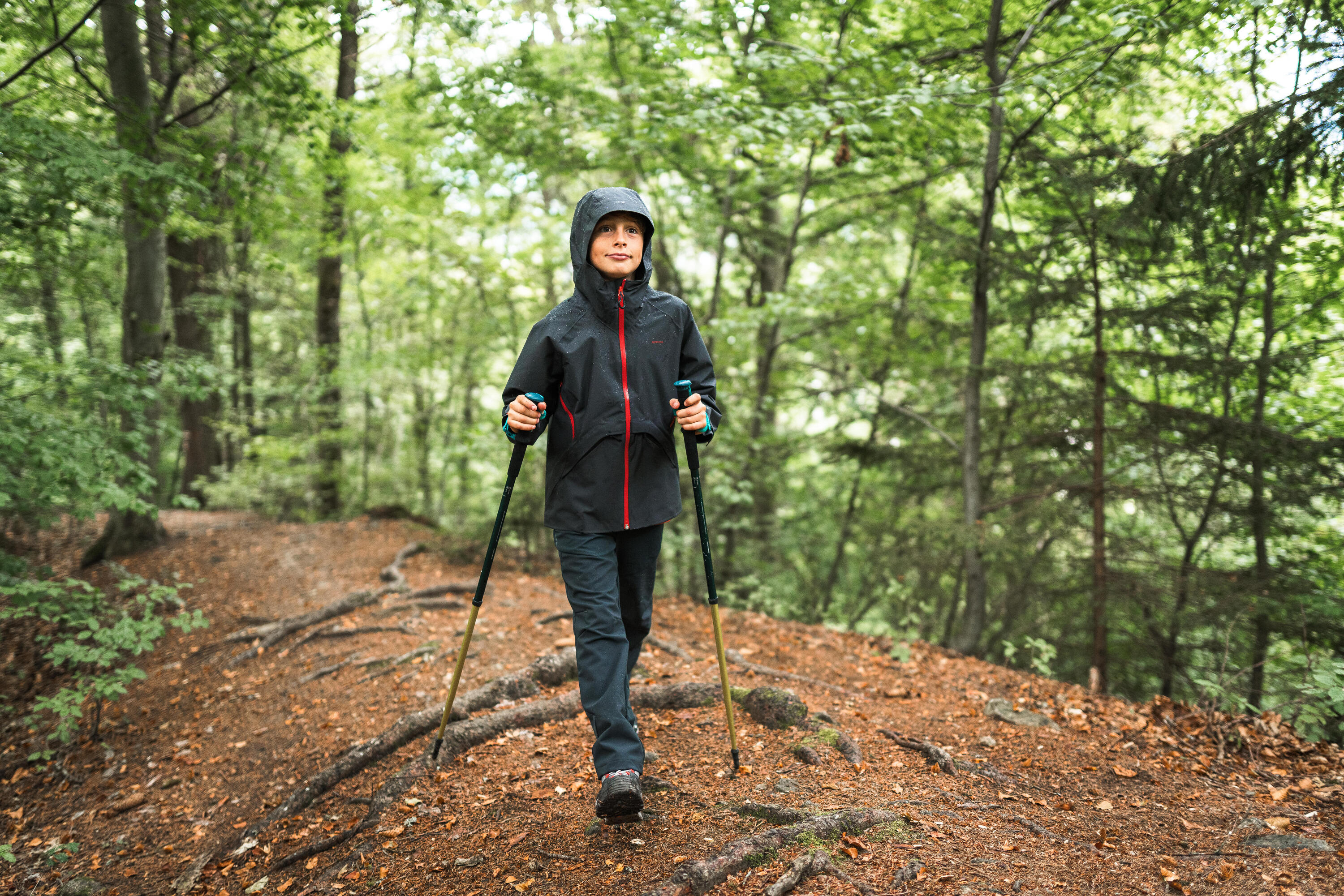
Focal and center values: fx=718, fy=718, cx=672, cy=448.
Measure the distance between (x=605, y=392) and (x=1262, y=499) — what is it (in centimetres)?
678

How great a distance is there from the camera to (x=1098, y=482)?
6.33m

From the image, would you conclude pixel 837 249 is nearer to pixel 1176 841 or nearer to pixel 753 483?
pixel 753 483

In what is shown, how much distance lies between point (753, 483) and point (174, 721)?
20.5 ft

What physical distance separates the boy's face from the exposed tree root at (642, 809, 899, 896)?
2.29 m

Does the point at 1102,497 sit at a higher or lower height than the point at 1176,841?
higher

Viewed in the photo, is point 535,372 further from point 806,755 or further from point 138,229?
point 138,229

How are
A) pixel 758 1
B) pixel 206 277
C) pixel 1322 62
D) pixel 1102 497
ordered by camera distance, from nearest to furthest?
pixel 1322 62 → pixel 1102 497 → pixel 758 1 → pixel 206 277

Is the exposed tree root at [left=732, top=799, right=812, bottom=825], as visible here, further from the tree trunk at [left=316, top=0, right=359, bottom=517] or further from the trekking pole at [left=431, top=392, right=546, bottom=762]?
the tree trunk at [left=316, top=0, right=359, bottom=517]

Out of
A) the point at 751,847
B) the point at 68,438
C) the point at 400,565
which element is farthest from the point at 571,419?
the point at 400,565

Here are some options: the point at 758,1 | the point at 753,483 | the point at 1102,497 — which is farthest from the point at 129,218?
the point at 1102,497

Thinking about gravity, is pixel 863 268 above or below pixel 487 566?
above

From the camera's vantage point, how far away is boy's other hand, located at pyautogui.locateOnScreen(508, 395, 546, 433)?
9.56 ft

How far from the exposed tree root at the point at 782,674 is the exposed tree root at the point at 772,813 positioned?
5.88ft

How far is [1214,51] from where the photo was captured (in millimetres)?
6062
